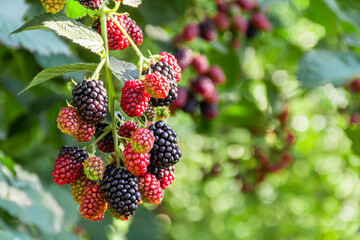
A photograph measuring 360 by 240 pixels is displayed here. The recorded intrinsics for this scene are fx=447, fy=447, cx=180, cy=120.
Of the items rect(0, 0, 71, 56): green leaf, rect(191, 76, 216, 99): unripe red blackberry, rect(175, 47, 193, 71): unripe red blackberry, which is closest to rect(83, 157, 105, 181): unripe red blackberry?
rect(0, 0, 71, 56): green leaf

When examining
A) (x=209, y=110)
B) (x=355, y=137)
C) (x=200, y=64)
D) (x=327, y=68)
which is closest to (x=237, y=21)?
(x=200, y=64)

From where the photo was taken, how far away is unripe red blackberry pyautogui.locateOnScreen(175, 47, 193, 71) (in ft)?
6.66

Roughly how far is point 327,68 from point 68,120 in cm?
129

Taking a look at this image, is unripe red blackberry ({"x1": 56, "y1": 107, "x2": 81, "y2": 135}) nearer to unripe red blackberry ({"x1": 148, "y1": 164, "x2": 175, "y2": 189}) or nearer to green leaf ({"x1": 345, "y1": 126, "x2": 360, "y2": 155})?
unripe red blackberry ({"x1": 148, "y1": 164, "x2": 175, "y2": 189})

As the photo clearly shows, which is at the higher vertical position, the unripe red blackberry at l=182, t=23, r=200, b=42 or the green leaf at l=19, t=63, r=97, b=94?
the unripe red blackberry at l=182, t=23, r=200, b=42

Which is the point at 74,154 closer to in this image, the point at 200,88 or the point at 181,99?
the point at 181,99

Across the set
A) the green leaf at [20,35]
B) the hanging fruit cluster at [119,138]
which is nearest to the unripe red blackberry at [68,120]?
the hanging fruit cluster at [119,138]

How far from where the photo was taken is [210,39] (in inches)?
84.4

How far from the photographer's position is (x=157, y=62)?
87 cm

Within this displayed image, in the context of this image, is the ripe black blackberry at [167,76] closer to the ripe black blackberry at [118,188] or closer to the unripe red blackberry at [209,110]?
the ripe black blackberry at [118,188]

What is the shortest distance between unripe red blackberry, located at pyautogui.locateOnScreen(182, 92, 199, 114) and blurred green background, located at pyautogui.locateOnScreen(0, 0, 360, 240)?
0.61ft

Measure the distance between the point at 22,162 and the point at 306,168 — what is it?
9.67 feet

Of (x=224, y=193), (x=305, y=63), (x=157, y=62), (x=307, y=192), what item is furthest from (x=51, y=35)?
(x=224, y=193)

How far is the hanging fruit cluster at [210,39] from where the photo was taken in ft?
6.92
